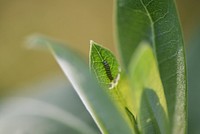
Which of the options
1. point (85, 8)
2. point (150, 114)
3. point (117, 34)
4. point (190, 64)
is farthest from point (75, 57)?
point (85, 8)

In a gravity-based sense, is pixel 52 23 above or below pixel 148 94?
above

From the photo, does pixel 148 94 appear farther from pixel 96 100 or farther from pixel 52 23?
pixel 52 23

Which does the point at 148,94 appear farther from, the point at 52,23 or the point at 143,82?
the point at 52,23

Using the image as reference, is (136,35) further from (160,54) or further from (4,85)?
(4,85)

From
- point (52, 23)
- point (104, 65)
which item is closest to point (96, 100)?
point (104, 65)

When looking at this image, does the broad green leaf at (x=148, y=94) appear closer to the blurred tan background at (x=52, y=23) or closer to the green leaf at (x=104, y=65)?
the green leaf at (x=104, y=65)

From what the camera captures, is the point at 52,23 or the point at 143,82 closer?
the point at 143,82

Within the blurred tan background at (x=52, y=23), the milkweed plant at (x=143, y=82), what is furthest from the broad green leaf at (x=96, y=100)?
the blurred tan background at (x=52, y=23)
